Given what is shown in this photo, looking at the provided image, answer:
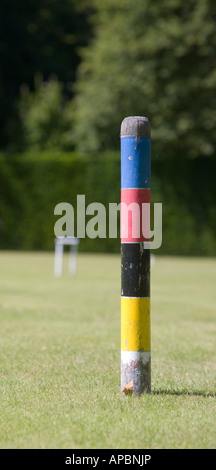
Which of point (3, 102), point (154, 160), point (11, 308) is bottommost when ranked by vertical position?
point (11, 308)

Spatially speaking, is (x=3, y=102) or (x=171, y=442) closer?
(x=171, y=442)

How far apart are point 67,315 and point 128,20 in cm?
Result: 2178

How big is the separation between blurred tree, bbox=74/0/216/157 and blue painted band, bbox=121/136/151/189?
2381cm

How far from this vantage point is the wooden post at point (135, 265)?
4852mm

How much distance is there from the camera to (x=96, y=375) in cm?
573

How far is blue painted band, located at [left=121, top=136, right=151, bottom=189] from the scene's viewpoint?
192 inches

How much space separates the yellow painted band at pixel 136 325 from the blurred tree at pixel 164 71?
944 inches

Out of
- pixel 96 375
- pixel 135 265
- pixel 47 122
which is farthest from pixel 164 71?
pixel 135 265

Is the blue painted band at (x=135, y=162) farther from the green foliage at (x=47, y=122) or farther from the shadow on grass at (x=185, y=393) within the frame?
the green foliage at (x=47, y=122)

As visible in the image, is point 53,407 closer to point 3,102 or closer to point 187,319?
point 187,319

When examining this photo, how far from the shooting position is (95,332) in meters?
8.44

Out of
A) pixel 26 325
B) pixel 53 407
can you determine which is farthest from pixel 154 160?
pixel 53 407

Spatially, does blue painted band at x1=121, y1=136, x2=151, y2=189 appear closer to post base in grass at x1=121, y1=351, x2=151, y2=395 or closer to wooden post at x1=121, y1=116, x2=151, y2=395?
wooden post at x1=121, y1=116, x2=151, y2=395

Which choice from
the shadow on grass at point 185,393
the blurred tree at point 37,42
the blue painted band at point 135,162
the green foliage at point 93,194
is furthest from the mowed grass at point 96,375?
the blurred tree at point 37,42
